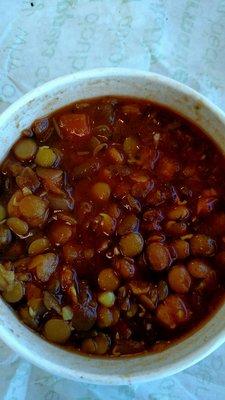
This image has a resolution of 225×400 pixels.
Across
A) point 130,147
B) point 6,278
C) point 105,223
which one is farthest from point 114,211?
point 6,278

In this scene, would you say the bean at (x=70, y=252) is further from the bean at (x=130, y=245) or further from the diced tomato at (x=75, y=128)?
the diced tomato at (x=75, y=128)

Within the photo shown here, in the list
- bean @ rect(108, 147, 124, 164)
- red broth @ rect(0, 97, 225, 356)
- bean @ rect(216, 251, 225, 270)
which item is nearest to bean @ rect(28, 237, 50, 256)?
red broth @ rect(0, 97, 225, 356)

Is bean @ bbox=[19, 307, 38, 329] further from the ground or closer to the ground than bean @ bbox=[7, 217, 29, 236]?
closer to the ground

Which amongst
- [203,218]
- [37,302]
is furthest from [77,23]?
[37,302]

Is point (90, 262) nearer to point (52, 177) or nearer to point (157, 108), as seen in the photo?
point (52, 177)

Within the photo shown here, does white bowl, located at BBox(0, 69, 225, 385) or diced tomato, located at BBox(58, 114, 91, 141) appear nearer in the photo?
white bowl, located at BBox(0, 69, 225, 385)

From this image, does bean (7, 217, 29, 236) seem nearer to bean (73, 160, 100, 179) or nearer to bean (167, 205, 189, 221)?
bean (73, 160, 100, 179)
